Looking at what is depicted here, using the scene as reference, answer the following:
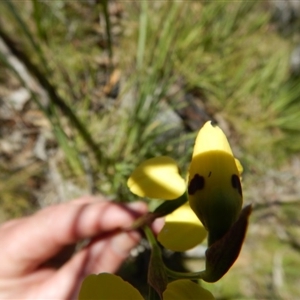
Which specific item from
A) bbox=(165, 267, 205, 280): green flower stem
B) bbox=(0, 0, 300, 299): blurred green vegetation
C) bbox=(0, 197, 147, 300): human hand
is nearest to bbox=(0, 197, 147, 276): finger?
bbox=(0, 197, 147, 300): human hand

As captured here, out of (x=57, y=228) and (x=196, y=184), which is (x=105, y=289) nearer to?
(x=196, y=184)

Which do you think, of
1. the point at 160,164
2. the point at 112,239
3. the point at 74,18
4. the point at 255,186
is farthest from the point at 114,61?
the point at 160,164

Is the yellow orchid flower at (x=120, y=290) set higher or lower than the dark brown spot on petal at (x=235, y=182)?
lower

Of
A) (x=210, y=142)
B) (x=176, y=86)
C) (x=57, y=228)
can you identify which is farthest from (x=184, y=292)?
(x=176, y=86)

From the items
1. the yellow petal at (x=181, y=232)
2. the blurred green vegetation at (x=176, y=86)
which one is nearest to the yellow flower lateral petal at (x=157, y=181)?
the yellow petal at (x=181, y=232)

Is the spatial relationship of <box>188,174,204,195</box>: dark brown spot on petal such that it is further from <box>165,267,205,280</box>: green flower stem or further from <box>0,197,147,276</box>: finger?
<box>0,197,147,276</box>: finger

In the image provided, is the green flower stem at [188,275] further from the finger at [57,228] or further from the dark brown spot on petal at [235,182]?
the finger at [57,228]

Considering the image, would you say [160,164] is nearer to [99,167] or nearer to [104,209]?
[104,209]
